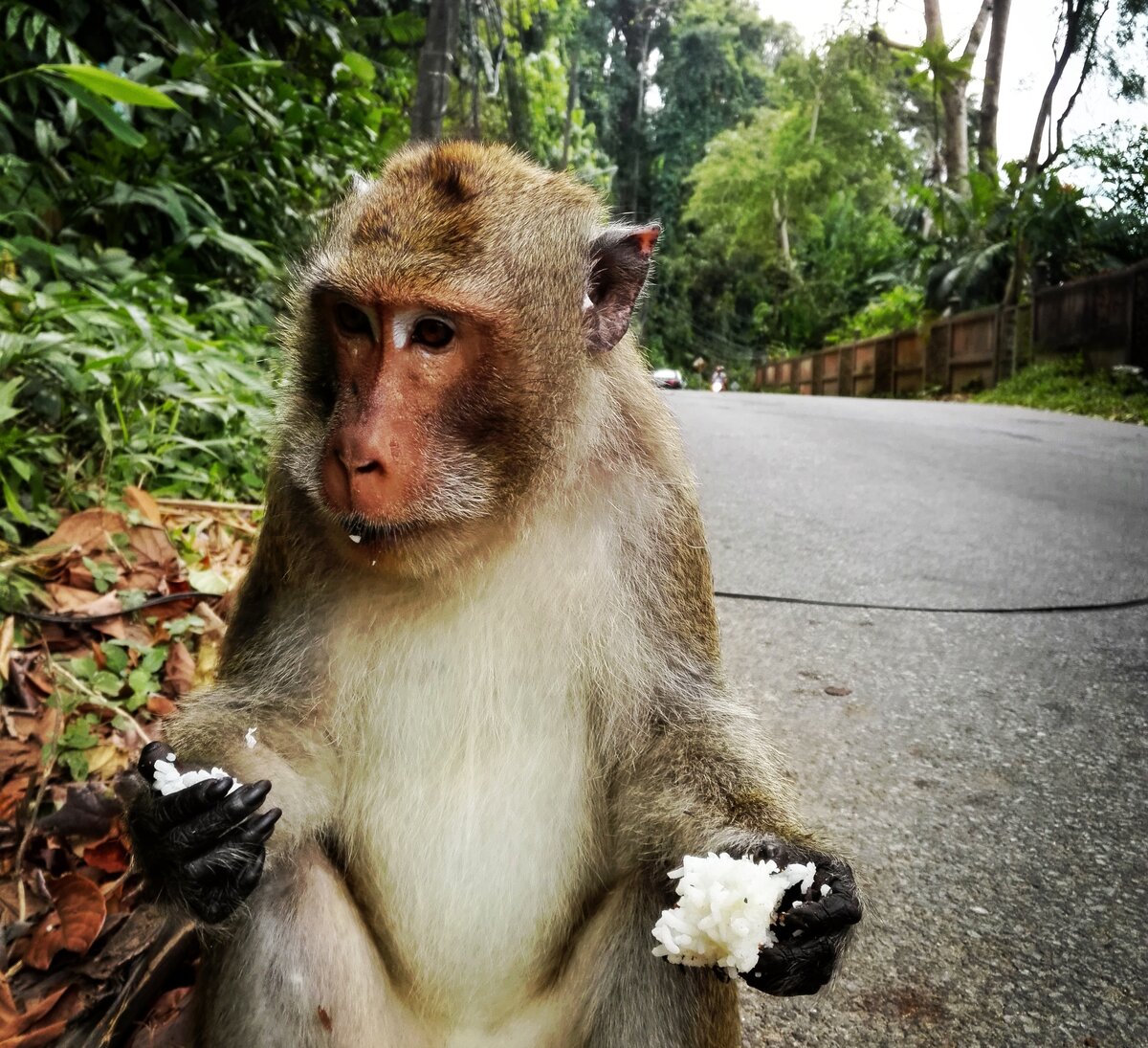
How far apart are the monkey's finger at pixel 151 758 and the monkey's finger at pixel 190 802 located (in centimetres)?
6

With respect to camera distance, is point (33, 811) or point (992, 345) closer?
point (33, 811)

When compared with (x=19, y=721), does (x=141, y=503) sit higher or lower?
higher

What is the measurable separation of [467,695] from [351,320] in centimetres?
66

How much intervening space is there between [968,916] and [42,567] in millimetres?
2620

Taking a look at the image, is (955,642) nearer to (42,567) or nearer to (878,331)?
(42,567)

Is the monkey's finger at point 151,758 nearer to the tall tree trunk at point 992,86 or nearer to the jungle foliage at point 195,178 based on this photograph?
the jungle foliage at point 195,178

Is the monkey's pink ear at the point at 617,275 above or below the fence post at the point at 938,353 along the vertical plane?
above

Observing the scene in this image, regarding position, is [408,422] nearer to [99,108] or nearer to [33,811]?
[33,811]

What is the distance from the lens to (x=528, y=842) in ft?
5.59

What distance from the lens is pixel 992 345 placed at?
17.5 m

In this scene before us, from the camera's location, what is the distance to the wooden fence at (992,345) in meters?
11.5

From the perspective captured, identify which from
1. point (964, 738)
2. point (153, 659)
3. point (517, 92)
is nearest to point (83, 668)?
point (153, 659)

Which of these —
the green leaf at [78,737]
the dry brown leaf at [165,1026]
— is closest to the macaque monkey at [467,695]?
the dry brown leaf at [165,1026]

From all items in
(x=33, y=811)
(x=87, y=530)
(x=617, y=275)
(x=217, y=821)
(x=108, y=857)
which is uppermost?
(x=617, y=275)
